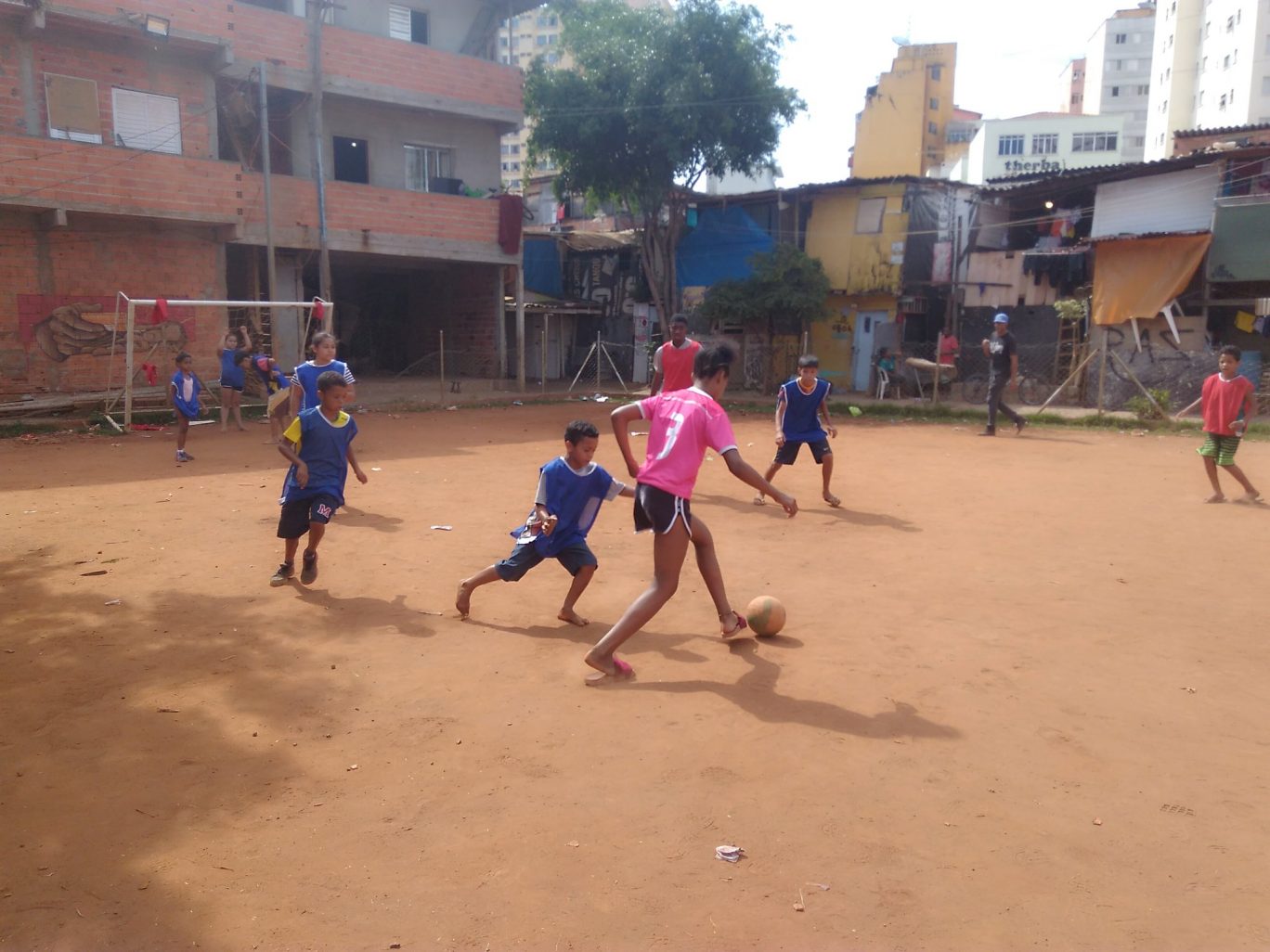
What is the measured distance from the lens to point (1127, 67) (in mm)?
79688

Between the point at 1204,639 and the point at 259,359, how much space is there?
12998 millimetres

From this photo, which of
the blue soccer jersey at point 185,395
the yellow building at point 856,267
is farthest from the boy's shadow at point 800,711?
the yellow building at point 856,267

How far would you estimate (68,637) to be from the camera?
17.8 ft

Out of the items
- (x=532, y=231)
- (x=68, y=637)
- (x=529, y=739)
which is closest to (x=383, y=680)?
(x=529, y=739)

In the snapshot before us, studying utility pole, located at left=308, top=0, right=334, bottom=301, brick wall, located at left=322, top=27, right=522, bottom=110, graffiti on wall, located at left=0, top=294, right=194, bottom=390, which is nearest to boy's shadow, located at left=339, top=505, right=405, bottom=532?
graffiti on wall, located at left=0, top=294, right=194, bottom=390

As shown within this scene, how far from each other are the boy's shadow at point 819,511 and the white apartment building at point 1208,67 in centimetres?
5436

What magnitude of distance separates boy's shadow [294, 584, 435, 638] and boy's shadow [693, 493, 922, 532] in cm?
419

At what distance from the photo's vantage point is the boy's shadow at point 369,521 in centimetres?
852

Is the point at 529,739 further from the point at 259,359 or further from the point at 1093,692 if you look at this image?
the point at 259,359

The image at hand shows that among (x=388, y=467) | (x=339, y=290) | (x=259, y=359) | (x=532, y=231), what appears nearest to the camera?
(x=388, y=467)

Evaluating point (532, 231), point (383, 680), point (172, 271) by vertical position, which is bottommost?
point (383, 680)

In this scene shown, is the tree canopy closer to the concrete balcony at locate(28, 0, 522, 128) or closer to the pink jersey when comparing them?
the concrete balcony at locate(28, 0, 522, 128)

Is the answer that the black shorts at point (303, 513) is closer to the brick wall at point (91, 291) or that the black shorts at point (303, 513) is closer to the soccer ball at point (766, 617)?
the soccer ball at point (766, 617)

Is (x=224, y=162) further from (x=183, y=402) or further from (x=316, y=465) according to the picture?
(x=316, y=465)
